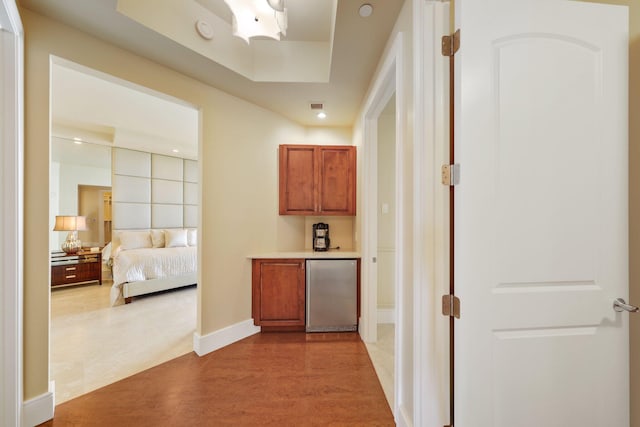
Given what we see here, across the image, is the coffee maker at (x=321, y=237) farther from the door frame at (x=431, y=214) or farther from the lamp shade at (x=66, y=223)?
the lamp shade at (x=66, y=223)

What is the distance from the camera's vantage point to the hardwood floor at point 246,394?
5.48 feet

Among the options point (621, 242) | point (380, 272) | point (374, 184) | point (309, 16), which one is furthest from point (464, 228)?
point (380, 272)

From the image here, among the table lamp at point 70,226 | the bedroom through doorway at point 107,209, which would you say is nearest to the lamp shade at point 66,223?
the table lamp at point 70,226

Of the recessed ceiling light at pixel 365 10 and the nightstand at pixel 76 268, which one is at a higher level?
the recessed ceiling light at pixel 365 10

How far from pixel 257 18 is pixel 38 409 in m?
2.68

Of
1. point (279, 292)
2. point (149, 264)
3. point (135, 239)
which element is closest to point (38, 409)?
point (279, 292)

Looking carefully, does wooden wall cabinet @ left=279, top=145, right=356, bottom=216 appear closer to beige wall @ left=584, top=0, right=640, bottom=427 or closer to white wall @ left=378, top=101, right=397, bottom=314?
white wall @ left=378, top=101, right=397, bottom=314

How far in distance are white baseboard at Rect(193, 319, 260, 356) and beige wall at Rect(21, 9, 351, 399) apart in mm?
67

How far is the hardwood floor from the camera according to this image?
1.67 meters

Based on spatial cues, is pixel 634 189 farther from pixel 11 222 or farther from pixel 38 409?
pixel 38 409

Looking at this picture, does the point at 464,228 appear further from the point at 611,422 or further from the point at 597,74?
the point at 611,422

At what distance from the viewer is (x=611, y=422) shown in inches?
45.1

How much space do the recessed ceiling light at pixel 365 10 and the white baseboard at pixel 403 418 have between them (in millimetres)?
2304

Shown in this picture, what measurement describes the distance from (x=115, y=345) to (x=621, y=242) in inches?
149
